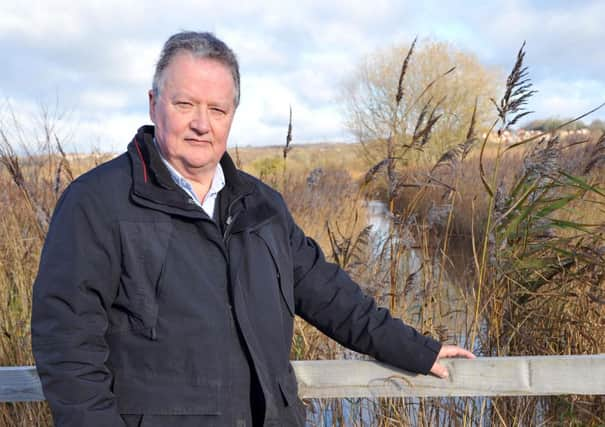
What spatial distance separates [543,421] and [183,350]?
1.86 meters

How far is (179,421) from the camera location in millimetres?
1473

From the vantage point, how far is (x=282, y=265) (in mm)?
1781

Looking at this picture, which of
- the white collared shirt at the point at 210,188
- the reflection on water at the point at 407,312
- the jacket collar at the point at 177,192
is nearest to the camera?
the jacket collar at the point at 177,192

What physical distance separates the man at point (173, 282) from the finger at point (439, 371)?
45 cm

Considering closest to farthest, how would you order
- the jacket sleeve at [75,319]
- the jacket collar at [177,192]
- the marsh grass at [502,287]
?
the jacket sleeve at [75,319]
the jacket collar at [177,192]
the marsh grass at [502,287]

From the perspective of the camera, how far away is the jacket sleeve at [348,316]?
1.86 metres

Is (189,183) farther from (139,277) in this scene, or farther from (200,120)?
(139,277)

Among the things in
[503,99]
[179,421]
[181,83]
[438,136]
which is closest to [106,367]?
[179,421]

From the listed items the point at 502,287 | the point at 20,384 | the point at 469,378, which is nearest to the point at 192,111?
the point at 20,384

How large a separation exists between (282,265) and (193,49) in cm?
69

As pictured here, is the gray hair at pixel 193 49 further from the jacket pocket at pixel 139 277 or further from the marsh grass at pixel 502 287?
the marsh grass at pixel 502 287

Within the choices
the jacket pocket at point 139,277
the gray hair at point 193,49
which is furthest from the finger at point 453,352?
the gray hair at point 193,49

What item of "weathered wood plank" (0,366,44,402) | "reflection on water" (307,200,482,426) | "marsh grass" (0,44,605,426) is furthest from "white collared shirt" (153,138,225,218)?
"reflection on water" (307,200,482,426)

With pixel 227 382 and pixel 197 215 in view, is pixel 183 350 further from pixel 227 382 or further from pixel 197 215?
pixel 197 215
